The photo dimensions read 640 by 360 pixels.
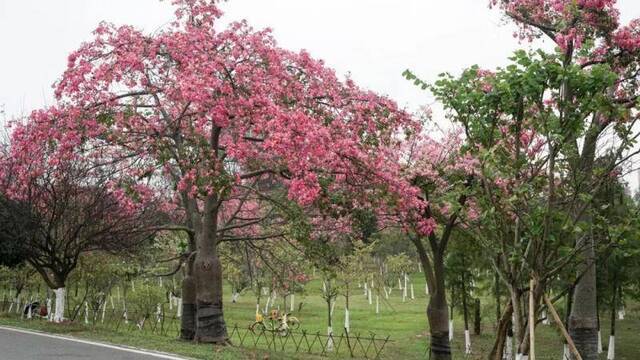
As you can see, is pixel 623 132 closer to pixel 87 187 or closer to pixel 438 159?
pixel 438 159

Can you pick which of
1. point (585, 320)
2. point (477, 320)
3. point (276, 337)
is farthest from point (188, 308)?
point (477, 320)

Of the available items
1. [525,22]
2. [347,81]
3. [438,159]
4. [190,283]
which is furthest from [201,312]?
[525,22]

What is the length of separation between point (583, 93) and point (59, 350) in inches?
435

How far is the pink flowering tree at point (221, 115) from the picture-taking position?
41.9 ft

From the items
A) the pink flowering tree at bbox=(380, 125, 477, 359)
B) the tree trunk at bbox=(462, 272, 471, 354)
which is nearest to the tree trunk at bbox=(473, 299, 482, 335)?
the tree trunk at bbox=(462, 272, 471, 354)

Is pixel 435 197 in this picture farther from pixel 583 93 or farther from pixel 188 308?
pixel 583 93

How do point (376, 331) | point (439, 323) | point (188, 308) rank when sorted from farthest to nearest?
point (376, 331)
point (439, 323)
point (188, 308)

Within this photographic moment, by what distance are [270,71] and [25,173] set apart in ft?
21.8

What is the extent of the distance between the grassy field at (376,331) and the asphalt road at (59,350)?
2.03 feet

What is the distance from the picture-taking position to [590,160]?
9594mm

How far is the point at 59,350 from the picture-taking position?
13.1 metres

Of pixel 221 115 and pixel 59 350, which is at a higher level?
pixel 221 115

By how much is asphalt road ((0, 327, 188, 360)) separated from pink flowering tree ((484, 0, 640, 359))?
26.0 feet

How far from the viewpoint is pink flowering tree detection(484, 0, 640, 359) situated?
790cm
